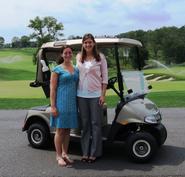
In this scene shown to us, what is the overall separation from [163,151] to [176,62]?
58.1m

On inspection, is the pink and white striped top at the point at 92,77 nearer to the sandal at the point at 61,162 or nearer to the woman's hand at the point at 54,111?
the woman's hand at the point at 54,111

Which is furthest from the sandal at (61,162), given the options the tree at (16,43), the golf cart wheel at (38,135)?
the tree at (16,43)

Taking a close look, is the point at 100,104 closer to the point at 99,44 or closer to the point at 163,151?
the point at 99,44

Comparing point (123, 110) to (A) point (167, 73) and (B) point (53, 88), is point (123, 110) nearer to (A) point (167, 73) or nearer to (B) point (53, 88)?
(B) point (53, 88)

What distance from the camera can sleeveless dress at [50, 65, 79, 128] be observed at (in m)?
6.47

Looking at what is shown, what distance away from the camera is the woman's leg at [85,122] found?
6578 millimetres

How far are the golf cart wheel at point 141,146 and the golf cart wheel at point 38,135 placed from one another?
1510 mm

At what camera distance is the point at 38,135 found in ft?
24.6

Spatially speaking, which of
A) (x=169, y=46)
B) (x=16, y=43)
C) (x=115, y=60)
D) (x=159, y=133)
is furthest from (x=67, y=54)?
(x=16, y=43)

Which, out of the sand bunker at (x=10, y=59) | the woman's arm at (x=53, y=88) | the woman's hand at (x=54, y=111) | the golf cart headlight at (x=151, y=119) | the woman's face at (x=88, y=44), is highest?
the woman's face at (x=88, y=44)

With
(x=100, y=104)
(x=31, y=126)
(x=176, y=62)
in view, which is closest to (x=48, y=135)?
(x=31, y=126)

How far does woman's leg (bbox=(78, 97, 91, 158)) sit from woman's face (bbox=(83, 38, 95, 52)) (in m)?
0.70

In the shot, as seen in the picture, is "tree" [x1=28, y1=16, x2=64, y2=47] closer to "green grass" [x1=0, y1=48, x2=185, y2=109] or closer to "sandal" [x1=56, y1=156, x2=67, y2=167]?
"green grass" [x1=0, y1=48, x2=185, y2=109]

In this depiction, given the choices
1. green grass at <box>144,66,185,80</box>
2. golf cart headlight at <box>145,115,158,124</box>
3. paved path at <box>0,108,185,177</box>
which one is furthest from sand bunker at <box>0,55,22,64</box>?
golf cart headlight at <box>145,115,158,124</box>
